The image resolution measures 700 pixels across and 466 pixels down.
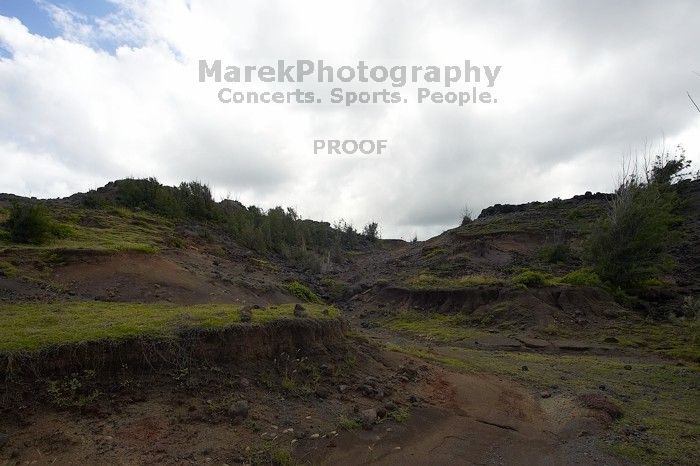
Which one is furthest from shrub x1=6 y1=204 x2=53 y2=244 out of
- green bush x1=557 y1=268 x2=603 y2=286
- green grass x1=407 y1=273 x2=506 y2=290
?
green bush x1=557 y1=268 x2=603 y2=286

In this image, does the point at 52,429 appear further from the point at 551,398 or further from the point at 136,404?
the point at 551,398

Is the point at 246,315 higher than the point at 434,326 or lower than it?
higher

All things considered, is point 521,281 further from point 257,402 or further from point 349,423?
point 257,402

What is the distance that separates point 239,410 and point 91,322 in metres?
3.12

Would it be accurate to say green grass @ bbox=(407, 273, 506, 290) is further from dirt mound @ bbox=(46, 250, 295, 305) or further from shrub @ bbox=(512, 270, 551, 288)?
dirt mound @ bbox=(46, 250, 295, 305)

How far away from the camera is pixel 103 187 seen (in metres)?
37.4

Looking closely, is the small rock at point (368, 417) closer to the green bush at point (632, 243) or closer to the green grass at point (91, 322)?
the green grass at point (91, 322)

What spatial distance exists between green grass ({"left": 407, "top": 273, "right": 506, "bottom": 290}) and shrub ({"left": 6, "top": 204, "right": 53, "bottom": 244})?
16.8m

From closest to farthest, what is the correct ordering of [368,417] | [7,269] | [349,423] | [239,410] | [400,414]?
[239,410] < [349,423] < [368,417] < [400,414] < [7,269]

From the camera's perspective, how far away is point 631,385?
10828mm

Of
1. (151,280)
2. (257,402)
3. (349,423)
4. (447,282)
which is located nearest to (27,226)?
(151,280)

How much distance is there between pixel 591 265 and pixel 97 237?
23048 mm

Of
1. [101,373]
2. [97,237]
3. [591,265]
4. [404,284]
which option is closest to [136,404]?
[101,373]

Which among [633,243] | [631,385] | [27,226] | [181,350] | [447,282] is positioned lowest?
[631,385]
